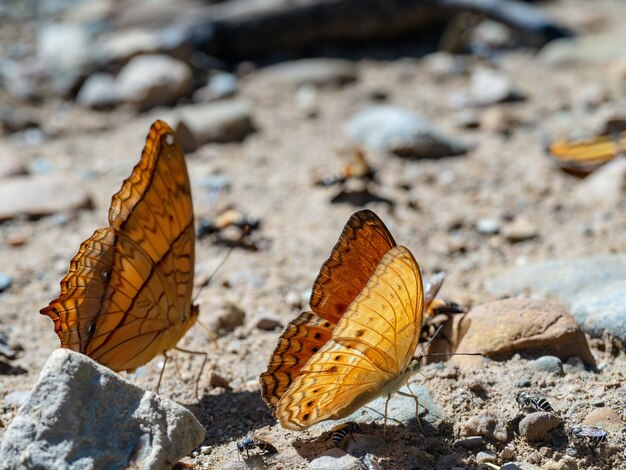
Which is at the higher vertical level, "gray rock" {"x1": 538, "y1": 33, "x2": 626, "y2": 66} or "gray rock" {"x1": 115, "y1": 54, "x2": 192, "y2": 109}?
"gray rock" {"x1": 115, "y1": 54, "x2": 192, "y2": 109}

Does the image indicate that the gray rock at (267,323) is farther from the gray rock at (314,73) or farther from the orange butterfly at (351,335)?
the gray rock at (314,73)

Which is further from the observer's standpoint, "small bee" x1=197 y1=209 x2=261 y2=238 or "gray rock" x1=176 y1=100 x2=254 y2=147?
"gray rock" x1=176 y1=100 x2=254 y2=147

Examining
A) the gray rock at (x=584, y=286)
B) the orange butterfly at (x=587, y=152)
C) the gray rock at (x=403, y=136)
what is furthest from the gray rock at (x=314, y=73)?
the gray rock at (x=584, y=286)

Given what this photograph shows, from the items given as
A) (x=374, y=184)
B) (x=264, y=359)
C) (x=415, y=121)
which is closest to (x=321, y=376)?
(x=264, y=359)

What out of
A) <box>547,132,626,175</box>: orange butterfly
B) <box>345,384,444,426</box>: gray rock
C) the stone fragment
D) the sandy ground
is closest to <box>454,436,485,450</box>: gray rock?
the sandy ground

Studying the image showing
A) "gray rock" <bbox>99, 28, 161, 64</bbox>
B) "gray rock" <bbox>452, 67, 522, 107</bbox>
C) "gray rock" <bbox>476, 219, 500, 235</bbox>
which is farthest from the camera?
"gray rock" <bbox>99, 28, 161, 64</bbox>

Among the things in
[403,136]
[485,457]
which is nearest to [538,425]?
[485,457]

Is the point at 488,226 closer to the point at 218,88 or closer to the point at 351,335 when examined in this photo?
the point at 351,335

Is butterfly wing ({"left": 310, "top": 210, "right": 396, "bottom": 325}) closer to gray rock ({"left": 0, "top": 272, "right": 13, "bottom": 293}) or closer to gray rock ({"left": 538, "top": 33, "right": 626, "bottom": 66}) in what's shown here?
gray rock ({"left": 0, "top": 272, "right": 13, "bottom": 293})
